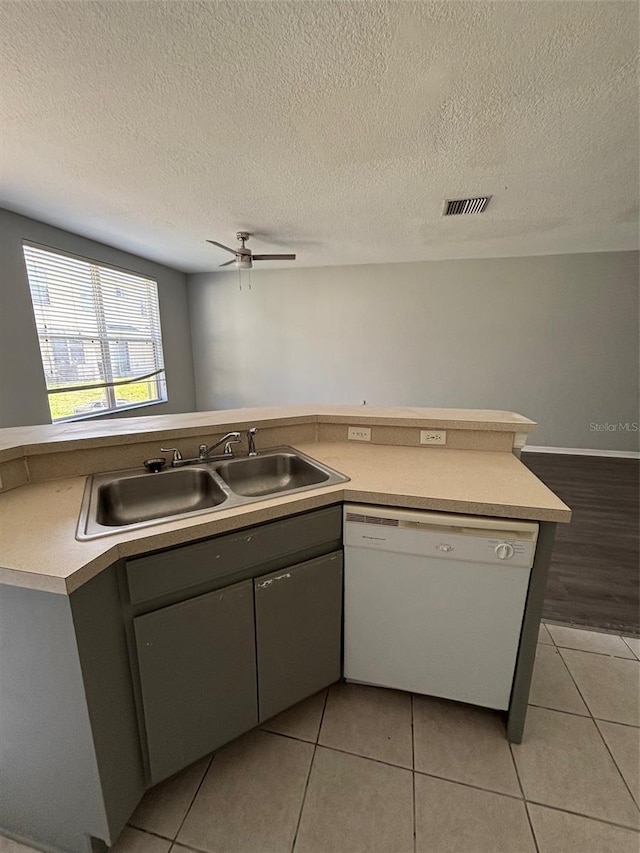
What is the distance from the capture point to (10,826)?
103 cm

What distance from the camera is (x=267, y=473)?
1697mm

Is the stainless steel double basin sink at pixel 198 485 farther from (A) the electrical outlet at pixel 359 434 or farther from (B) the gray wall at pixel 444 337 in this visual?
(B) the gray wall at pixel 444 337

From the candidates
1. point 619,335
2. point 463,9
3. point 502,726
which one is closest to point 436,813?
point 502,726

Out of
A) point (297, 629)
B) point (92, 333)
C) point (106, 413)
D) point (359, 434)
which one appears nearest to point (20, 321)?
point (92, 333)

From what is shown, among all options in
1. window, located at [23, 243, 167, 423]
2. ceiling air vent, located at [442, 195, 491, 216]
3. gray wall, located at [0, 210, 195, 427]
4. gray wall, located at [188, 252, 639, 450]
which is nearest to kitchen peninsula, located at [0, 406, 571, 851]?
gray wall, located at [0, 210, 195, 427]

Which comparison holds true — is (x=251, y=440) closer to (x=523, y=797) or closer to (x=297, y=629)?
(x=297, y=629)

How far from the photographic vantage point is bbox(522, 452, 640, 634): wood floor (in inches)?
75.0

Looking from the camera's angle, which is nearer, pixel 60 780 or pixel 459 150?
pixel 60 780

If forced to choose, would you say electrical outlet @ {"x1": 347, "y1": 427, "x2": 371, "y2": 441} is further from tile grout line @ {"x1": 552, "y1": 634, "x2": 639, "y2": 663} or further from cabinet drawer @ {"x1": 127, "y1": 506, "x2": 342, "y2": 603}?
tile grout line @ {"x1": 552, "y1": 634, "x2": 639, "y2": 663}

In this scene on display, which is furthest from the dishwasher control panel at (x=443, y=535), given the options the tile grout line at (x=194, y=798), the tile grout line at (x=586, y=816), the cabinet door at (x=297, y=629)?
the tile grout line at (x=194, y=798)

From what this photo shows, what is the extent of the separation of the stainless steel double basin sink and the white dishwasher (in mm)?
304

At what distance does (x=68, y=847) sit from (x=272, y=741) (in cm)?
62

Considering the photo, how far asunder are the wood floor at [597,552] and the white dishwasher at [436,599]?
0.94 metres

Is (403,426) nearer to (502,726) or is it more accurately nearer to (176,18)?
(502,726)
